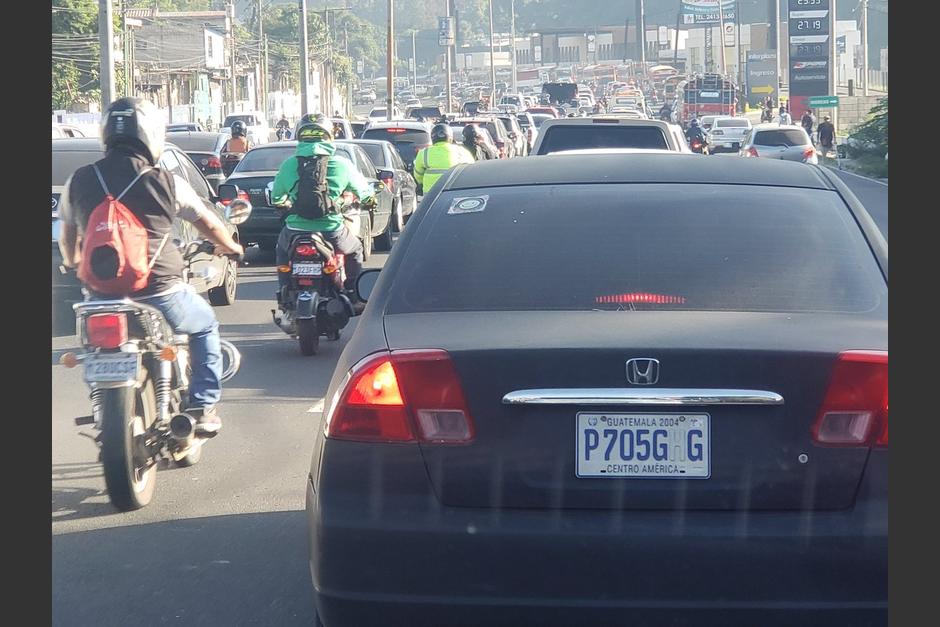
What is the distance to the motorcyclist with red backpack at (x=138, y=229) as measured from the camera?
20.0 ft

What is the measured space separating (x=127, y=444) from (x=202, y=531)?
0.49m

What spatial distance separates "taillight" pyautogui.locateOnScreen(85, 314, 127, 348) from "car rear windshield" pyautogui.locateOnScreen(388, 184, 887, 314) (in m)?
1.98

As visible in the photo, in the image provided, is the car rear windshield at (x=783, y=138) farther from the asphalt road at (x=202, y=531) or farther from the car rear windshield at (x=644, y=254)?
the car rear windshield at (x=644, y=254)

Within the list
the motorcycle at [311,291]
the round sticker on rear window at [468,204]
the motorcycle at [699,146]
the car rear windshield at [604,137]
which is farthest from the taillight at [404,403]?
the motorcycle at [699,146]

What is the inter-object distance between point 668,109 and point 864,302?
72595 millimetres

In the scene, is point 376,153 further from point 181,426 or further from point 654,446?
point 654,446

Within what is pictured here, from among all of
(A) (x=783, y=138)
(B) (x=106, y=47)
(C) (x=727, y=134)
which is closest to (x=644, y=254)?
(B) (x=106, y=47)

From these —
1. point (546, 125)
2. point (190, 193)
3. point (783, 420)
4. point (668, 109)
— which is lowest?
point (783, 420)

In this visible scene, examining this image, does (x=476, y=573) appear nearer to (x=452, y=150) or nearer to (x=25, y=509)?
(x=25, y=509)

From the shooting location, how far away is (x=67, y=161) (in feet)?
40.4

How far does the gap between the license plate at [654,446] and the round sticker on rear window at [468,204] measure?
1150mm

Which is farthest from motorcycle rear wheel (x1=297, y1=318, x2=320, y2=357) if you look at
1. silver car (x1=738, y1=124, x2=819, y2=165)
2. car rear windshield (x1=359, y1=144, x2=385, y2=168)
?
silver car (x1=738, y1=124, x2=819, y2=165)

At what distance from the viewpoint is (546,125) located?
1510cm

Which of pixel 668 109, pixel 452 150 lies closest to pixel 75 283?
pixel 452 150
